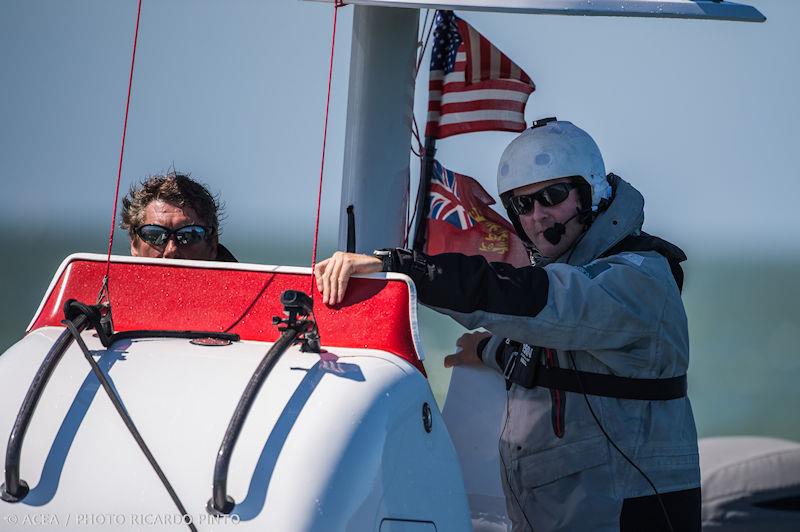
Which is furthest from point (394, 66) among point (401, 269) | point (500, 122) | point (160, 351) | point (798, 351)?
point (798, 351)

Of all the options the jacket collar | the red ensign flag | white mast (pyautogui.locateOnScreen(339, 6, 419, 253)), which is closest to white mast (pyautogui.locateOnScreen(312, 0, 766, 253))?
white mast (pyautogui.locateOnScreen(339, 6, 419, 253))

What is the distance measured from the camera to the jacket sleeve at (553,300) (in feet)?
9.00

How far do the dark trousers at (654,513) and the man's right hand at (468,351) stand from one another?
1005 millimetres

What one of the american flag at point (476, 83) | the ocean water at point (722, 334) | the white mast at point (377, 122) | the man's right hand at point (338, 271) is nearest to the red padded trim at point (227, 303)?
the man's right hand at point (338, 271)

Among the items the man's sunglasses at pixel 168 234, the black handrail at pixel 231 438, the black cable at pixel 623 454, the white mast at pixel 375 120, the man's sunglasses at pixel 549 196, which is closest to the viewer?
the black handrail at pixel 231 438

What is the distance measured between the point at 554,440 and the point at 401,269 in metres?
0.69

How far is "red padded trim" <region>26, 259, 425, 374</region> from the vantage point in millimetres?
2777

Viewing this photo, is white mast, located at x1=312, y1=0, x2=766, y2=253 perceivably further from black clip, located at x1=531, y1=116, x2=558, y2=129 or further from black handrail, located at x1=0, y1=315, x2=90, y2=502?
black handrail, located at x1=0, y1=315, x2=90, y2=502

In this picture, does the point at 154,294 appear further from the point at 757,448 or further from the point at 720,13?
the point at 757,448

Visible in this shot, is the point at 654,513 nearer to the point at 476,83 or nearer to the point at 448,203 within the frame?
the point at 448,203

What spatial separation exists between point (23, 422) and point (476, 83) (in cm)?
281

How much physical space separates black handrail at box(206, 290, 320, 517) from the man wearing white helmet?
0.56ft

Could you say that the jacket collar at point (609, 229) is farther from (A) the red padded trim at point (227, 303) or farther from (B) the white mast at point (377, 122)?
(B) the white mast at point (377, 122)

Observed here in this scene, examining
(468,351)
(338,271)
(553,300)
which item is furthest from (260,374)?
(468,351)
